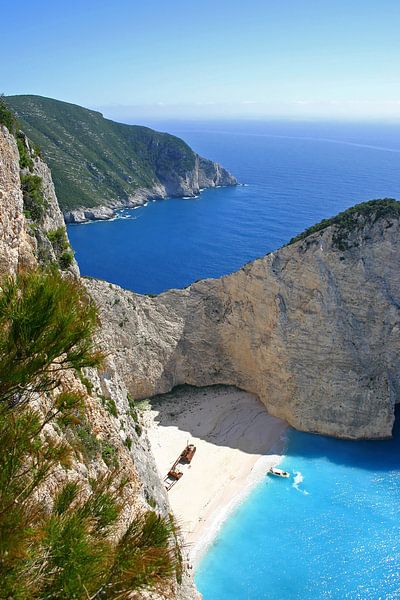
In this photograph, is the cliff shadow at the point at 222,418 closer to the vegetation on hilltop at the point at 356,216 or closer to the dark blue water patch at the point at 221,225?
the vegetation on hilltop at the point at 356,216

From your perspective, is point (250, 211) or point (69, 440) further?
point (250, 211)

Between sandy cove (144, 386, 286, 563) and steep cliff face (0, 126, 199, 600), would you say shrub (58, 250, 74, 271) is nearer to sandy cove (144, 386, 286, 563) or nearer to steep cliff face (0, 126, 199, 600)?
steep cliff face (0, 126, 199, 600)

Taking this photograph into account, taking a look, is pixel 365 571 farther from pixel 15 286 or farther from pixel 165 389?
pixel 15 286

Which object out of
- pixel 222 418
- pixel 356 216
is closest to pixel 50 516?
pixel 222 418

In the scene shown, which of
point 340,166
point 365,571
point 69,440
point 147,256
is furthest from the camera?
point 340,166

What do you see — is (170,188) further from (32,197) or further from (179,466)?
(32,197)

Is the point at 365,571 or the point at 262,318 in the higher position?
the point at 262,318

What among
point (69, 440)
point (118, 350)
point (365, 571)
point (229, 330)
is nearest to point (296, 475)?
point (365, 571)

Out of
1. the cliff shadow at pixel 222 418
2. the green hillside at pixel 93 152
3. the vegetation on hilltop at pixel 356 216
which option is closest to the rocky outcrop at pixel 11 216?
the cliff shadow at pixel 222 418

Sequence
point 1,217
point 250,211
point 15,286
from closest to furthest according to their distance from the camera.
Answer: point 15,286 < point 1,217 < point 250,211
